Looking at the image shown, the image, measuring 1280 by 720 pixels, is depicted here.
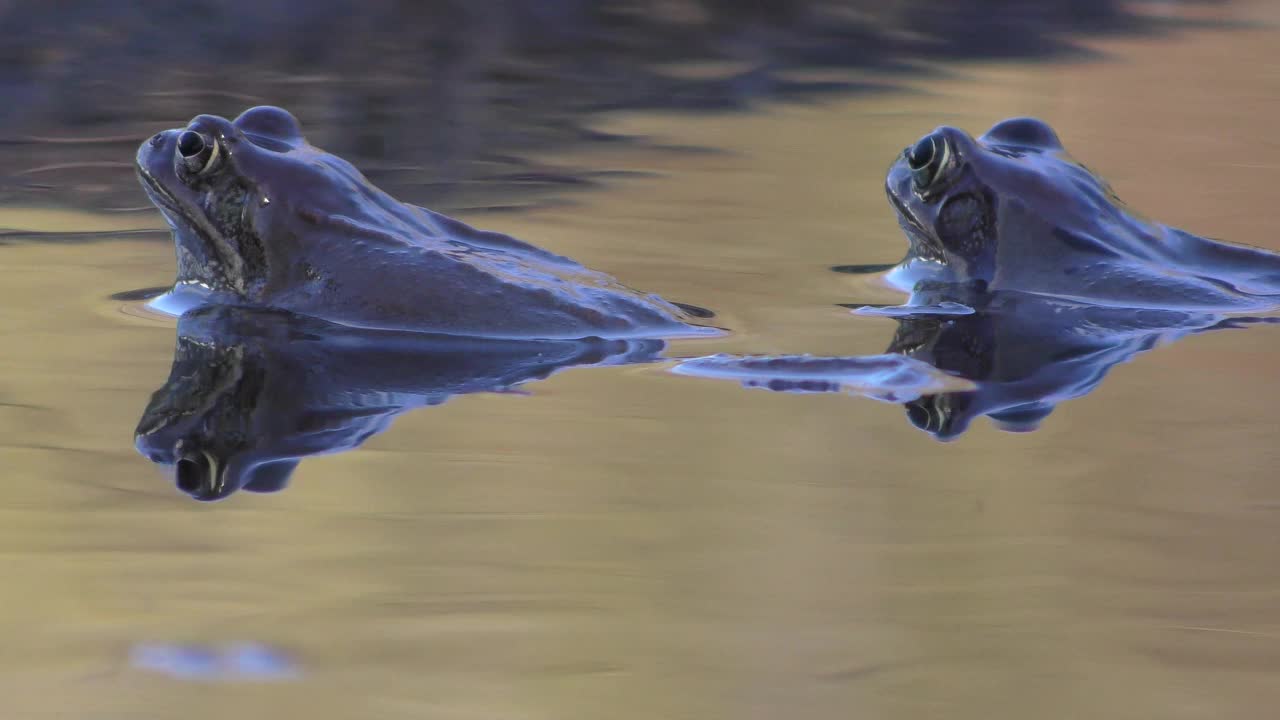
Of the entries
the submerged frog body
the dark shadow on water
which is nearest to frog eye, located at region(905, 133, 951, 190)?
the submerged frog body

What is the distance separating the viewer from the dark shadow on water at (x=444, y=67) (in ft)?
22.1

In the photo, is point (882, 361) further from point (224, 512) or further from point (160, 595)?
point (160, 595)

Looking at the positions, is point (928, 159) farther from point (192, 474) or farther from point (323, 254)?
point (192, 474)

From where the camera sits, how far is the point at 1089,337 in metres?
4.32

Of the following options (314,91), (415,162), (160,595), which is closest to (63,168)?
(415,162)

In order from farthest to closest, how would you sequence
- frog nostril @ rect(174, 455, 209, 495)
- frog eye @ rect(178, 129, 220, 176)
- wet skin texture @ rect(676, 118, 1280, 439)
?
1. wet skin texture @ rect(676, 118, 1280, 439)
2. frog eye @ rect(178, 129, 220, 176)
3. frog nostril @ rect(174, 455, 209, 495)

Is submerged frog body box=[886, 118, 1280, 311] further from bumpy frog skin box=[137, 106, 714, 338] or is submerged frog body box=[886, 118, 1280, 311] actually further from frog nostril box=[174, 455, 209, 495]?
frog nostril box=[174, 455, 209, 495]

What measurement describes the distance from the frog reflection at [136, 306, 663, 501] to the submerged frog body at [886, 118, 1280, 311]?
967 millimetres

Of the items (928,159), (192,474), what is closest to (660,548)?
(192,474)

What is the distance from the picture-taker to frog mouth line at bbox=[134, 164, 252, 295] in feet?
13.4

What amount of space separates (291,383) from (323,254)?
47 cm

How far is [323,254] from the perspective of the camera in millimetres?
4031

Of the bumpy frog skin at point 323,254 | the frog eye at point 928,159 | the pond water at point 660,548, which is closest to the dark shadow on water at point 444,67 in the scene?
the frog eye at point 928,159

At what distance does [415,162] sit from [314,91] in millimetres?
1982
